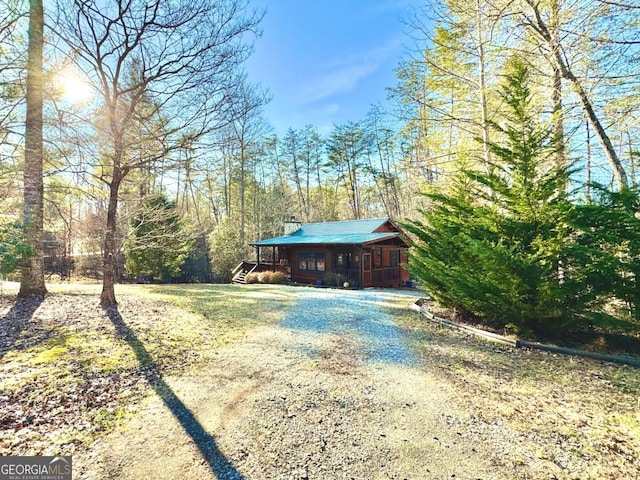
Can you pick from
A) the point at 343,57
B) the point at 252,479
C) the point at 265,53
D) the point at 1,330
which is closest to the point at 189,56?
the point at 265,53

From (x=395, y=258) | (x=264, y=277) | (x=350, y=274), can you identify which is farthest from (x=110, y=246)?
(x=395, y=258)

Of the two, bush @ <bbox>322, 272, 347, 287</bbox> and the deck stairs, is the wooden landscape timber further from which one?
the deck stairs

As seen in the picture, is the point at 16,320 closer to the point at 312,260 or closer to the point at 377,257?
the point at 312,260

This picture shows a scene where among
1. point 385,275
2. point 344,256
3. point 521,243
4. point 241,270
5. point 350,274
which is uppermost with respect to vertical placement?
point 521,243

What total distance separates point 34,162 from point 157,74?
3288 millimetres

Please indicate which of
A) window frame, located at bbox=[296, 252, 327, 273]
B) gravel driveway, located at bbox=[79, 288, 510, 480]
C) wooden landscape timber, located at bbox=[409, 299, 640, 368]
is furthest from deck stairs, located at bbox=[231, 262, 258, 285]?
gravel driveway, located at bbox=[79, 288, 510, 480]

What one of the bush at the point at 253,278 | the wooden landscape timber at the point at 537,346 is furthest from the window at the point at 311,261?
the wooden landscape timber at the point at 537,346

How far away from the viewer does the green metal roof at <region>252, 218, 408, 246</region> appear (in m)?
14.4

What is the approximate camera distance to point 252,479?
200 cm

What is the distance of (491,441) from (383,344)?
2.40 meters

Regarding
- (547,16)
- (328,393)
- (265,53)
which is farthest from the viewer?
(265,53)

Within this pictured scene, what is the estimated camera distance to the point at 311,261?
1733cm

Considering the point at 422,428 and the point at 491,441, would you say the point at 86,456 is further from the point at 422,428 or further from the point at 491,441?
the point at 491,441

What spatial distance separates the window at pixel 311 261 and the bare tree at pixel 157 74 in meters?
11.2
